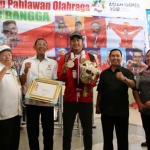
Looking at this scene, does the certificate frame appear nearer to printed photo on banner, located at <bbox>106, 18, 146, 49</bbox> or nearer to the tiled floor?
the tiled floor

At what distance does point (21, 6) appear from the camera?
3.60 metres

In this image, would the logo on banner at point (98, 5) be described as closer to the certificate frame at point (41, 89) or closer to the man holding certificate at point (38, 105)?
the man holding certificate at point (38, 105)

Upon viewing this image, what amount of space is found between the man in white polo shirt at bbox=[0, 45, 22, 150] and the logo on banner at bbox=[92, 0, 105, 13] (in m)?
2.14

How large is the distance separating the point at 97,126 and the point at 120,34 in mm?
1826

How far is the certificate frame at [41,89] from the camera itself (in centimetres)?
233

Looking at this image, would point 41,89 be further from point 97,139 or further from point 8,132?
point 97,139

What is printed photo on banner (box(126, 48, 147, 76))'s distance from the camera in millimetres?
4102

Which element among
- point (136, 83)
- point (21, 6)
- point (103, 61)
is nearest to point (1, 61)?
point (136, 83)

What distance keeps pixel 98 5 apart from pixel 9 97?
2.45 m

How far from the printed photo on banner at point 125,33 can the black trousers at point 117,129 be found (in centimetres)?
189

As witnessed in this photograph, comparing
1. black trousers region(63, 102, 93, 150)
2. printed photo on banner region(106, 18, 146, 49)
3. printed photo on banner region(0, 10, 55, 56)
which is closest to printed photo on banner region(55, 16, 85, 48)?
printed photo on banner region(0, 10, 55, 56)

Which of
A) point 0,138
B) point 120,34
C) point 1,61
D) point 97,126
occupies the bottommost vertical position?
point 97,126

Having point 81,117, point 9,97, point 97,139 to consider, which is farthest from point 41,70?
point 97,139

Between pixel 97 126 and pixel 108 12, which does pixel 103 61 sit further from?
pixel 97 126
